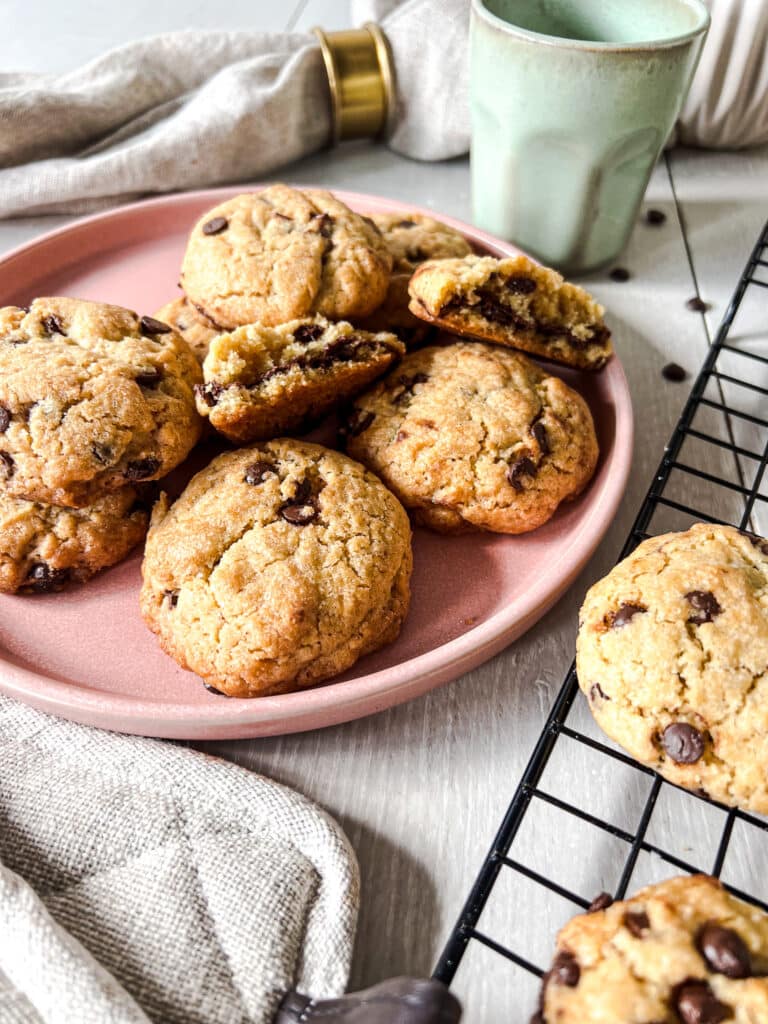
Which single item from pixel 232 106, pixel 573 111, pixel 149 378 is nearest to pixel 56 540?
pixel 149 378

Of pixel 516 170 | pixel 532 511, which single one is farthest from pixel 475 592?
pixel 516 170

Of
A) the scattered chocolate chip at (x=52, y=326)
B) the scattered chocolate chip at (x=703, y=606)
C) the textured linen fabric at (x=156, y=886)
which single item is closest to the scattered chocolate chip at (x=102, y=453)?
the scattered chocolate chip at (x=52, y=326)

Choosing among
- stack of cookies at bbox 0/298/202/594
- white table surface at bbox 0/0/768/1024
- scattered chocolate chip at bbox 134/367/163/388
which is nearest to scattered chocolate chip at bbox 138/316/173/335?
stack of cookies at bbox 0/298/202/594

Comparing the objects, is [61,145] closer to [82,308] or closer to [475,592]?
[82,308]

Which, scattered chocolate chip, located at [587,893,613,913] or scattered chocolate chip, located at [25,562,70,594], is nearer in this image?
scattered chocolate chip, located at [587,893,613,913]

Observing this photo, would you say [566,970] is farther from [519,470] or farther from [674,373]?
[674,373]

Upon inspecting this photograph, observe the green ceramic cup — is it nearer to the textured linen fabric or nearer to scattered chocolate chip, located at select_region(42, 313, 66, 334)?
scattered chocolate chip, located at select_region(42, 313, 66, 334)
